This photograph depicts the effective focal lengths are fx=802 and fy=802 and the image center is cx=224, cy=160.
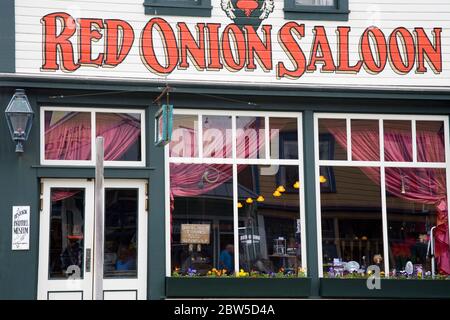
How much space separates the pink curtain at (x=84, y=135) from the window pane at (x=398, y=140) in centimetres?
408

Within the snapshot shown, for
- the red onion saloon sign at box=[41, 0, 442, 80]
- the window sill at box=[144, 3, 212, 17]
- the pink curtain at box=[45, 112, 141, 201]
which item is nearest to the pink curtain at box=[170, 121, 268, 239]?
the pink curtain at box=[45, 112, 141, 201]

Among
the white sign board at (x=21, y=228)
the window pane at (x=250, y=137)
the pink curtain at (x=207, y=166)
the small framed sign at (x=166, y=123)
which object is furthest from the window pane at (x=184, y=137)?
the white sign board at (x=21, y=228)

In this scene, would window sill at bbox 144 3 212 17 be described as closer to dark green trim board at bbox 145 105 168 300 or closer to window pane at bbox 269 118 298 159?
dark green trim board at bbox 145 105 168 300

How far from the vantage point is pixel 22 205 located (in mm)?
11891

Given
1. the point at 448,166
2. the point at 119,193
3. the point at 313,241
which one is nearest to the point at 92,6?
the point at 119,193

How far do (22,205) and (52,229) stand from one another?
1.95 ft

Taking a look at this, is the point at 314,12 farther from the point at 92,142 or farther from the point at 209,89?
the point at 92,142

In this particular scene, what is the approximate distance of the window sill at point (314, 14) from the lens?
12.9m

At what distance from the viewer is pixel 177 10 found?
12641 millimetres

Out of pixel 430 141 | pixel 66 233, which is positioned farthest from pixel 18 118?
pixel 430 141

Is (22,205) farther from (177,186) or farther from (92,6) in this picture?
(92,6)

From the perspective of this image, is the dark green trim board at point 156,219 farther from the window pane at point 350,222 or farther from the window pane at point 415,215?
the window pane at point 415,215

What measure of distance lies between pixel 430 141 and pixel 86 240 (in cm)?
584

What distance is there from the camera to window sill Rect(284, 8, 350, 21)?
508 inches
